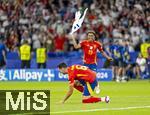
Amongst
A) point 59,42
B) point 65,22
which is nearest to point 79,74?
point 59,42

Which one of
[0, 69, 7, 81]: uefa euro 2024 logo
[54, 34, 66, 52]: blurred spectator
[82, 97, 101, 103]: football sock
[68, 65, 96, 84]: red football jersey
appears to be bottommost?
[82, 97, 101, 103]: football sock

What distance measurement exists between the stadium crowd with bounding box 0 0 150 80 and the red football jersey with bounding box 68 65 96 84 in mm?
17259

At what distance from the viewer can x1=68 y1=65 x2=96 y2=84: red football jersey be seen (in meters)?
20.3

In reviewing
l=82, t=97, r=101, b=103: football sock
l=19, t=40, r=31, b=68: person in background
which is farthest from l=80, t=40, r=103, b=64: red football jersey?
l=19, t=40, r=31, b=68: person in background

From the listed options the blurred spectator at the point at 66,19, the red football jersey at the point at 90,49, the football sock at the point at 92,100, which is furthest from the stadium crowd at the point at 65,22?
the football sock at the point at 92,100

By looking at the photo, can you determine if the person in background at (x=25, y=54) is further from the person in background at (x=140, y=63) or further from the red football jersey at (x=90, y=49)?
the red football jersey at (x=90, y=49)

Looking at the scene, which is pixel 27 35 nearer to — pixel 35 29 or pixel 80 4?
pixel 35 29

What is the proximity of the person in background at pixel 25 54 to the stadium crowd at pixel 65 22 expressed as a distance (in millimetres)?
939

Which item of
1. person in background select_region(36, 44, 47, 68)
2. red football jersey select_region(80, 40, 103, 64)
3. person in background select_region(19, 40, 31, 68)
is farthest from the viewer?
person in background select_region(36, 44, 47, 68)

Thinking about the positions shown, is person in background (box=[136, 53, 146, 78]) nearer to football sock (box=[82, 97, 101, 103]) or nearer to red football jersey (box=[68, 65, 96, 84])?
red football jersey (box=[68, 65, 96, 84])

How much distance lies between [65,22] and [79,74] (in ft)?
71.0

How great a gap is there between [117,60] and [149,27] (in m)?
4.33

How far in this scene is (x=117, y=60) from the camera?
36.9 meters

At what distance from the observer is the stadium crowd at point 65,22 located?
4006 centimetres
